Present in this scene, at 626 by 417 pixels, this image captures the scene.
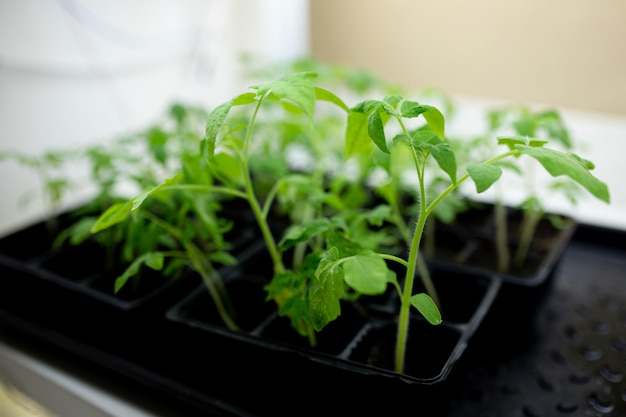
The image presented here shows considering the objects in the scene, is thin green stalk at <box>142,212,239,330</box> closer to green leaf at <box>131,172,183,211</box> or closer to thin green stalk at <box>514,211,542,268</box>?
green leaf at <box>131,172,183,211</box>

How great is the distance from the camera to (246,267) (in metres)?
0.88

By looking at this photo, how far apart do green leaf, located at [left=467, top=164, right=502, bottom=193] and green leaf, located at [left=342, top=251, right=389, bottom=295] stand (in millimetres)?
114

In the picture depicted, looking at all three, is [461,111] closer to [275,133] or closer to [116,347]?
[275,133]

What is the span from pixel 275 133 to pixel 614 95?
26.9 inches

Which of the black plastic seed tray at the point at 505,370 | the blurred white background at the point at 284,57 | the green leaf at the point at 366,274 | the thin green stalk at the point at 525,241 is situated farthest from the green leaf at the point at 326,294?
the blurred white background at the point at 284,57

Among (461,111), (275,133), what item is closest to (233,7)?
(275,133)

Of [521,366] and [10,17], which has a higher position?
[10,17]

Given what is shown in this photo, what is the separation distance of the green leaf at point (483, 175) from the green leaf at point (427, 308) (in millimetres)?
135

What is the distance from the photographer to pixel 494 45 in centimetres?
122

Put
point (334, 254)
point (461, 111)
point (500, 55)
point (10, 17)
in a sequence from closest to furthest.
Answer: point (334, 254), point (10, 17), point (500, 55), point (461, 111)

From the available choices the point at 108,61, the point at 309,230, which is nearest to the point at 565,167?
the point at 309,230

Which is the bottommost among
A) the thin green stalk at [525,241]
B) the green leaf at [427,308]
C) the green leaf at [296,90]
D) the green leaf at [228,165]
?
the thin green stalk at [525,241]

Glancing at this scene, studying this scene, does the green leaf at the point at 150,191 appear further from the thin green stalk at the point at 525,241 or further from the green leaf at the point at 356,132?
the thin green stalk at the point at 525,241

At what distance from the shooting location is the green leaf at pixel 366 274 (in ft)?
1.61
